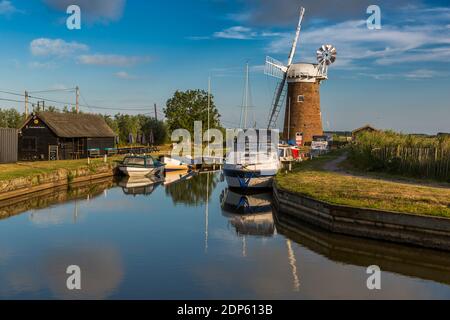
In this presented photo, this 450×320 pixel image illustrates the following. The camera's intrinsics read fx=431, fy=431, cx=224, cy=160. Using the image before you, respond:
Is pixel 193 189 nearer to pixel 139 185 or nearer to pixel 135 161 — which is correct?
pixel 139 185

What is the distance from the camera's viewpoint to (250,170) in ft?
108

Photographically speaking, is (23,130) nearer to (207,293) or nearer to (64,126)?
(64,126)

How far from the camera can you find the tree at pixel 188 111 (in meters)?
73.6

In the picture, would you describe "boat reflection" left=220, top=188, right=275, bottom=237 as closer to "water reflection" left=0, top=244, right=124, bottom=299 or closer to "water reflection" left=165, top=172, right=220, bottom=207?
"water reflection" left=165, top=172, right=220, bottom=207

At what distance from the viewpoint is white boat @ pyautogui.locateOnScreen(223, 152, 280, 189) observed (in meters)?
32.9

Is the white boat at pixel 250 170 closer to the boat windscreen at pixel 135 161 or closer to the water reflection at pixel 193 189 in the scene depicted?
the water reflection at pixel 193 189

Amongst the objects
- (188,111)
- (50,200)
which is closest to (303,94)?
(188,111)

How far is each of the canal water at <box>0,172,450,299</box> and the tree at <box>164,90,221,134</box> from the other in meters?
46.2

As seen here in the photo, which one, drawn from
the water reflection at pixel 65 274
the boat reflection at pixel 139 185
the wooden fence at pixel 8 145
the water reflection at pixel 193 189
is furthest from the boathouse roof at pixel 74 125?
the water reflection at pixel 65 274

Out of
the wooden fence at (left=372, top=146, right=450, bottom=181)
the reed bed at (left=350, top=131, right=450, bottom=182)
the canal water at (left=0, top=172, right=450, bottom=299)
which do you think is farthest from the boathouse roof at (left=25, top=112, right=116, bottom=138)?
the wooden fence at (left=372, top=146, right=450, bottom=181)

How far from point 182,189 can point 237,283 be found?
24473mm
